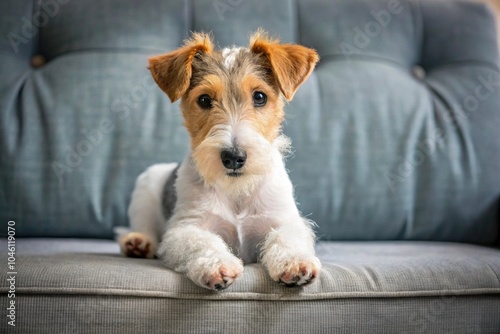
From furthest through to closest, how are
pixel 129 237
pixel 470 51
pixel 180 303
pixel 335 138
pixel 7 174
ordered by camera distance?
pixel 470 51, pixel 335 138, pixel 7 174, pixel 129 237, pixel 180 303

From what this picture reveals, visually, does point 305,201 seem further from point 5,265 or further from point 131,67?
point 5,265

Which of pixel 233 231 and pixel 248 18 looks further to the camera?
pixel 248 18

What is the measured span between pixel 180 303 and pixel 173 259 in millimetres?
288

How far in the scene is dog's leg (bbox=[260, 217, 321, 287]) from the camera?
1.83 m

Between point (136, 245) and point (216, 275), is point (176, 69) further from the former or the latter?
point (216, 275)

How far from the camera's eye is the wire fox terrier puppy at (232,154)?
2.08 metres

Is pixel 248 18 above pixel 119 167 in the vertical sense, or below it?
above

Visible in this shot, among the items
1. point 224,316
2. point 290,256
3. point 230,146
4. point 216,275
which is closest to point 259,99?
point 230,146

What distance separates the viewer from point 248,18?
11.2 ft

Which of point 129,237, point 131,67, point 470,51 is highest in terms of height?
point 470,51

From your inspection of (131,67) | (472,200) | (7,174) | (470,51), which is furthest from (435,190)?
(7,174)

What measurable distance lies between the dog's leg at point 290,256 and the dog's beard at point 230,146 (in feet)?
0.90

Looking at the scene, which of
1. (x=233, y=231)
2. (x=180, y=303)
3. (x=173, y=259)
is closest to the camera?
A: (x=180, y=303)

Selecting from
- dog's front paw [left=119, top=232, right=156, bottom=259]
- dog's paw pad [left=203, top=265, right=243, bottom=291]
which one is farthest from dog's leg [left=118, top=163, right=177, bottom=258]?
dog's paw pad [left=203, top=265, right=243, bottom=291]
